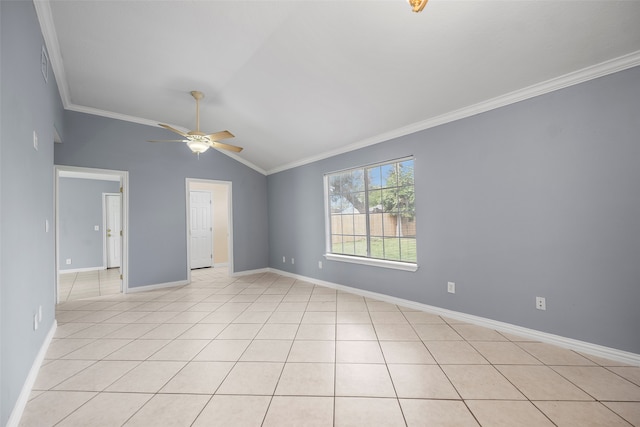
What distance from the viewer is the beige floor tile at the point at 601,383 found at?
5.49 feet

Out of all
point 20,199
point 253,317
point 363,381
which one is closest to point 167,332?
point 253,317

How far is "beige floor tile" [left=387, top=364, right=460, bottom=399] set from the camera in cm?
172

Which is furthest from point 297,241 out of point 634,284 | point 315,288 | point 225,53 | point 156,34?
point 634,284

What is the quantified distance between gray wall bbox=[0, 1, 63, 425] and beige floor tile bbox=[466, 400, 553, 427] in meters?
2.64

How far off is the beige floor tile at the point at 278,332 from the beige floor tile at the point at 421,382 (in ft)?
3.50

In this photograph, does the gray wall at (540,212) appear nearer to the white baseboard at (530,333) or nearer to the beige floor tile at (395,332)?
the white baseboard at (530,333)

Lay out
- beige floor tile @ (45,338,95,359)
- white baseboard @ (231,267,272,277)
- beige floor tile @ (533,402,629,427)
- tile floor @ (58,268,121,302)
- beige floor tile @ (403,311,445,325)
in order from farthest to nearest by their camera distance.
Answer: white baseboard @ (231,267,272,277) → tile floor @ (58,268,121,302) → beige floor tile @ (403,311,445,325) → beige floor tile @ (45,338,95,359) → beige floor tile @ (533,402,629,427)

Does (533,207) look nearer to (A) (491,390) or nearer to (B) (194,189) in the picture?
(A) (491,390)

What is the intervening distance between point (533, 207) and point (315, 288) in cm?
324

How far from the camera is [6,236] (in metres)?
1.51

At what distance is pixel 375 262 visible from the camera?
3748 mm

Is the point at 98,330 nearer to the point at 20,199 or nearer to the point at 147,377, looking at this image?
the point at 147,377

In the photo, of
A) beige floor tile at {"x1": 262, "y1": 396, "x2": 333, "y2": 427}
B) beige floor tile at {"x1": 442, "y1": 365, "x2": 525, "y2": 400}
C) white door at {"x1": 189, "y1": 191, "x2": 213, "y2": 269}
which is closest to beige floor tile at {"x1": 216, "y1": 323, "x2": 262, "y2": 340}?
beige floor tile at {"x1": 262, "y1": 396, "x2": 333, "y2": 427}

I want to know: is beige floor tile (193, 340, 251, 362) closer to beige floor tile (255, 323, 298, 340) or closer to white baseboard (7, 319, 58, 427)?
beige floor tile (255, 323, 298, 340)
